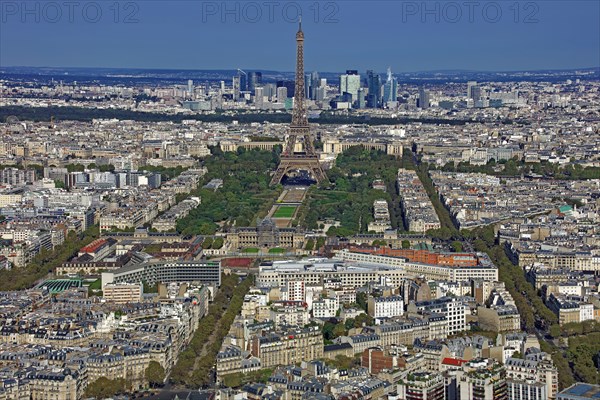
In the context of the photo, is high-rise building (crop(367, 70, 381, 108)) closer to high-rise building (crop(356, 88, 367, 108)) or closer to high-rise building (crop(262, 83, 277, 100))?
high-rise building (crop(356, 88, 367, 108))

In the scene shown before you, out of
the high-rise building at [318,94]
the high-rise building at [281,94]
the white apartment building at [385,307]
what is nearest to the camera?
the white apartment building at [385,307]

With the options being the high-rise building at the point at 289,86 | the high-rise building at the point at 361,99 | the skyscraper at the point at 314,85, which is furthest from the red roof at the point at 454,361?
the skyscraper at the point at 314,85

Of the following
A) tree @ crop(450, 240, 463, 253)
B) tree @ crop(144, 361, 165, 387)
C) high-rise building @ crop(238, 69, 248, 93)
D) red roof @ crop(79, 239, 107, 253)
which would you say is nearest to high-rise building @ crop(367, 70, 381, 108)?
high-rise building @ crop(238, 69, 248, 93)

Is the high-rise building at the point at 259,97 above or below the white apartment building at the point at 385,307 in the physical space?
above

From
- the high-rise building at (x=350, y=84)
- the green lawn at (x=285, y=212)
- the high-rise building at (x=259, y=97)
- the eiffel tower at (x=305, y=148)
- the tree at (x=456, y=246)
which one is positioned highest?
the high-rise building at (x=350, y=84)

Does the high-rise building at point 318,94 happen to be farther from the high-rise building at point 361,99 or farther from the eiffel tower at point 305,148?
the eiffel tower at point 305,148

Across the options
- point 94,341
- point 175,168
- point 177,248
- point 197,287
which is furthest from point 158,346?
point 175,168

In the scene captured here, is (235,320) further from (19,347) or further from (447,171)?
(447,171)

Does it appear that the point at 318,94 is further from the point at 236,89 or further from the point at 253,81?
the point at 253,81
